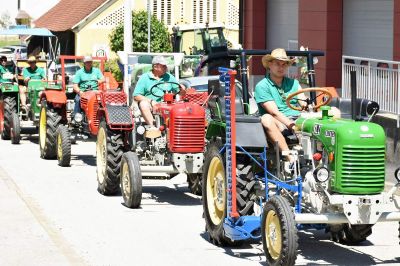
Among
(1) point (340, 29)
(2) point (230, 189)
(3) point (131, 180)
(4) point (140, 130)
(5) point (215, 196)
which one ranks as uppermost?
(1) point (340, 29)

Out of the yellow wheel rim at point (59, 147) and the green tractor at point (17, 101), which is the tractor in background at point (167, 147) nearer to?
the yellow wheel rim at point (59, 147)

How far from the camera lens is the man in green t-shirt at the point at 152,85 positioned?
15.3 meters

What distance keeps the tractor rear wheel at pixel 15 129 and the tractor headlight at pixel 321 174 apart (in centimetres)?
1319

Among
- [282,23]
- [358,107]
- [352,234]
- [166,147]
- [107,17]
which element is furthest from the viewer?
[107,17]

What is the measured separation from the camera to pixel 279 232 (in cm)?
998

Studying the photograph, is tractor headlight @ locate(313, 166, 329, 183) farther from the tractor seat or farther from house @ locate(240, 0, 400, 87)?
house @ locate(240, 0, 400, 87)

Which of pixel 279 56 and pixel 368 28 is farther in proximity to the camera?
pixel 368 28

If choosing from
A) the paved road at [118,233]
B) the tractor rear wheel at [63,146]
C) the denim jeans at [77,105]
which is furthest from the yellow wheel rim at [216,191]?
the denim jeans at [77,105]

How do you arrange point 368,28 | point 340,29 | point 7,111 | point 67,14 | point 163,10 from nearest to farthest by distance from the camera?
point 7,111 < point 368,28 < point 340,29 < point 163,10 < point 67,14

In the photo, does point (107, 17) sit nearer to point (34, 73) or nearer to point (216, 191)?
point (34, 73)

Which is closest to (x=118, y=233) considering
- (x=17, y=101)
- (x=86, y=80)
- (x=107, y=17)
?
(x=86, y=80)

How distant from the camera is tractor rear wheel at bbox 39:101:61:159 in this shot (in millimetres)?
19594

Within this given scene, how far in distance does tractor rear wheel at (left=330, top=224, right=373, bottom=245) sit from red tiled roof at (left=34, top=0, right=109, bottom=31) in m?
38.5

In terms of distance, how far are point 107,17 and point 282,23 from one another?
2216 centimetres
